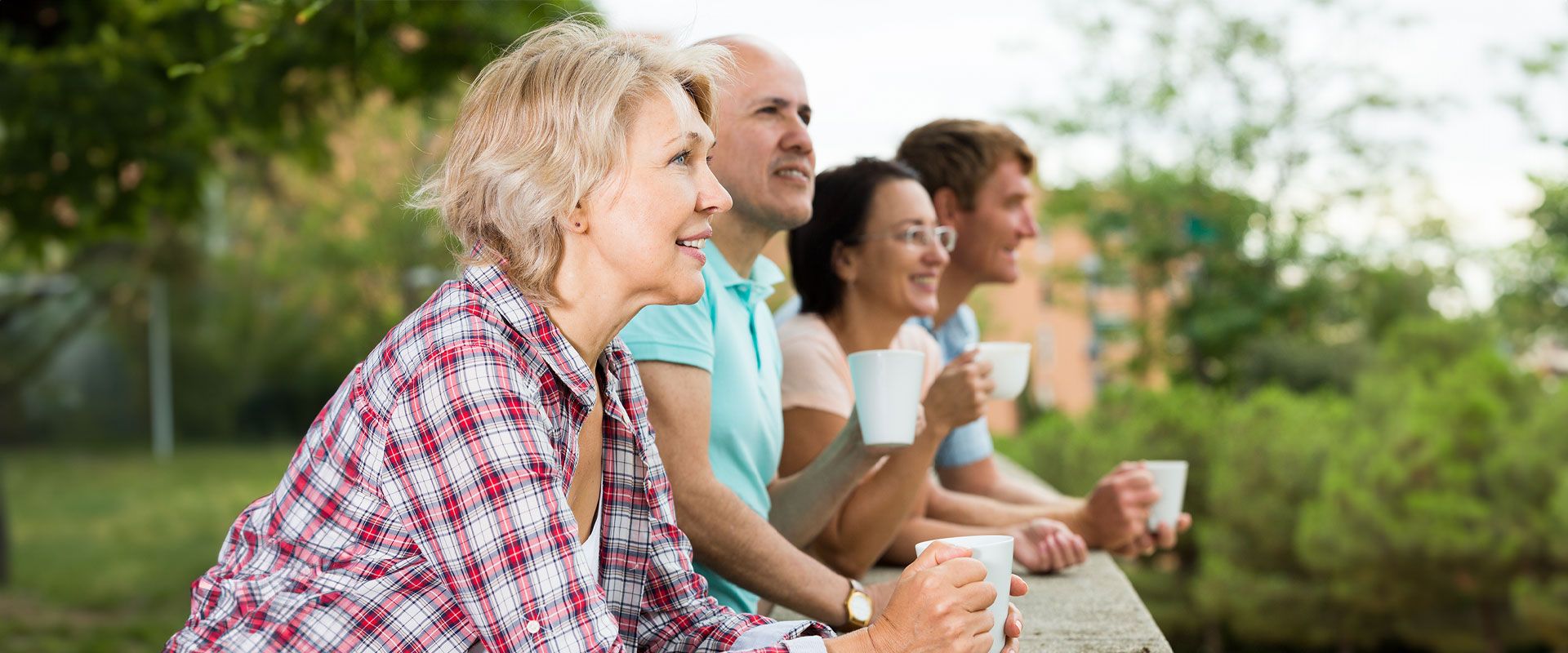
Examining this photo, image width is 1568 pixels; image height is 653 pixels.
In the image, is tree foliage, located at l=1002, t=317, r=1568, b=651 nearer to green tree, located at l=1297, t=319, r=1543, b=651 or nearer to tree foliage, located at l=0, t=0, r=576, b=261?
green tree, located at l=1297, t=319, r=1543, b=651

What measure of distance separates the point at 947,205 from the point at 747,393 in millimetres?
1500

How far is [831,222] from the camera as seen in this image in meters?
3.16

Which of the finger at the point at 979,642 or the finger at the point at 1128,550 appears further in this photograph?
the finger at the point at 1128,550

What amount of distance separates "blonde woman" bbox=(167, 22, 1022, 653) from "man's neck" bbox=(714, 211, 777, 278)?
773 mm

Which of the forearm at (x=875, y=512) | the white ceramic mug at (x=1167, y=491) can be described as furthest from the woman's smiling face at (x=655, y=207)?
the white ceramic mug at (x=1167, y=491)

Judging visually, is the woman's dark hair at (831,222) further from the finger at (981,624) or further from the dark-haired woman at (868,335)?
the finger at (981,624)

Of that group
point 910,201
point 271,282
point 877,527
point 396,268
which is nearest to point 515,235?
point 877,527

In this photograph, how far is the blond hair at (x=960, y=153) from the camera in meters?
3.79

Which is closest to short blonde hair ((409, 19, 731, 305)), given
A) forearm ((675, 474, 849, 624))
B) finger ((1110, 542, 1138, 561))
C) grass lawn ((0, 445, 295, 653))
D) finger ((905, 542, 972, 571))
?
finger ((905, 542, 972, 571))

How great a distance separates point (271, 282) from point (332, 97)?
20.3 metres

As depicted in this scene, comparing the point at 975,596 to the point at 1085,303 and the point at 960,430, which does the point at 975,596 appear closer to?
the point at 960,430

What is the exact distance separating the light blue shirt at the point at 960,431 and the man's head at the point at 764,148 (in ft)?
3.92

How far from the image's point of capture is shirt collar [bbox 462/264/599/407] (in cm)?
157

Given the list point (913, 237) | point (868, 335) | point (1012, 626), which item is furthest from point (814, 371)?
point (1012, 626)
